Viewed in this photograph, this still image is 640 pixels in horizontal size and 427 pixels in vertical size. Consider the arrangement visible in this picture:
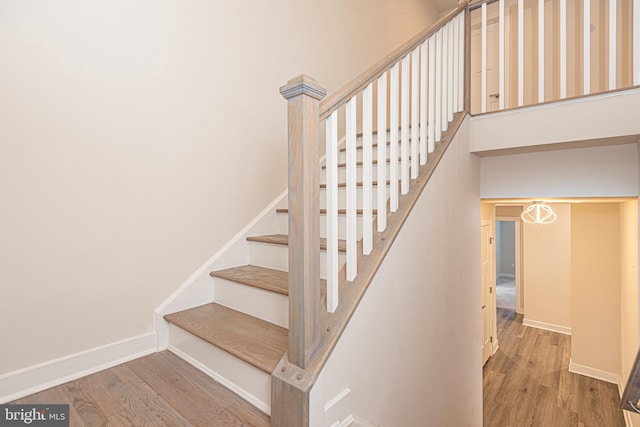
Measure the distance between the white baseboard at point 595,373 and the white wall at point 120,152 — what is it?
5.04 meters

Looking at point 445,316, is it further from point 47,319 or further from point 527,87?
point 527,87

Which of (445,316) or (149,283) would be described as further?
(445,316)

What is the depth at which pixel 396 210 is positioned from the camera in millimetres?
1607

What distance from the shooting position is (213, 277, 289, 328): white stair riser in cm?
158

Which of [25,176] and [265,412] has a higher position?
[25,176]

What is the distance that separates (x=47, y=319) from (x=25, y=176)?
0.63 meters

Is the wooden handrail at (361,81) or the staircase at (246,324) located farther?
the staircase at (246,324)

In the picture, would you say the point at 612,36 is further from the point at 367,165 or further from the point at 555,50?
the point at 555,50

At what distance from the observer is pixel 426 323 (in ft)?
6.26

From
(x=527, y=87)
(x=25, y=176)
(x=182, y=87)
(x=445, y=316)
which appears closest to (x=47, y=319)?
(x=25, y=176)

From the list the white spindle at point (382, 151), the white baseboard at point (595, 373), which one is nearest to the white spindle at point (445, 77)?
the white spindle at point (382, 151)

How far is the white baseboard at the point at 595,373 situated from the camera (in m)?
4.25

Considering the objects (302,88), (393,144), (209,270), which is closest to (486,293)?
(393,144)

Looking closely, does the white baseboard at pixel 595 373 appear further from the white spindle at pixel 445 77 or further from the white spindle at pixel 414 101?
the white spindle at pixel 414 101
